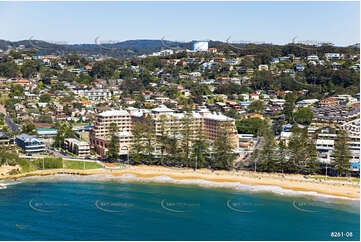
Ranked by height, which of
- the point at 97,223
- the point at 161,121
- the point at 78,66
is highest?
the point at 78,66

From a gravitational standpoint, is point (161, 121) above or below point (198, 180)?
above

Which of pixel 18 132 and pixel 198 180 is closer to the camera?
pixel 198 180

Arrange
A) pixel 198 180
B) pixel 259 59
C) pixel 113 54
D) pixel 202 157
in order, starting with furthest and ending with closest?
pixel 113 54
pixel 259 59
pixel 202 157
pixel 198 180

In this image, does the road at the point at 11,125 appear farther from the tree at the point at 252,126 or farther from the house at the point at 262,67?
the house at the point at 262,67

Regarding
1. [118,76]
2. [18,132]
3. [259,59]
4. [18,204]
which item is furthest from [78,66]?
[18,204]

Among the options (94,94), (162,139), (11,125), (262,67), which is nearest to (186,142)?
(162,139)

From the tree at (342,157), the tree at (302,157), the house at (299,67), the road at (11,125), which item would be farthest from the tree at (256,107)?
the road at (11,125)

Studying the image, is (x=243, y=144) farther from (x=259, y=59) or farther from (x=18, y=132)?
(x=259, y=59)
